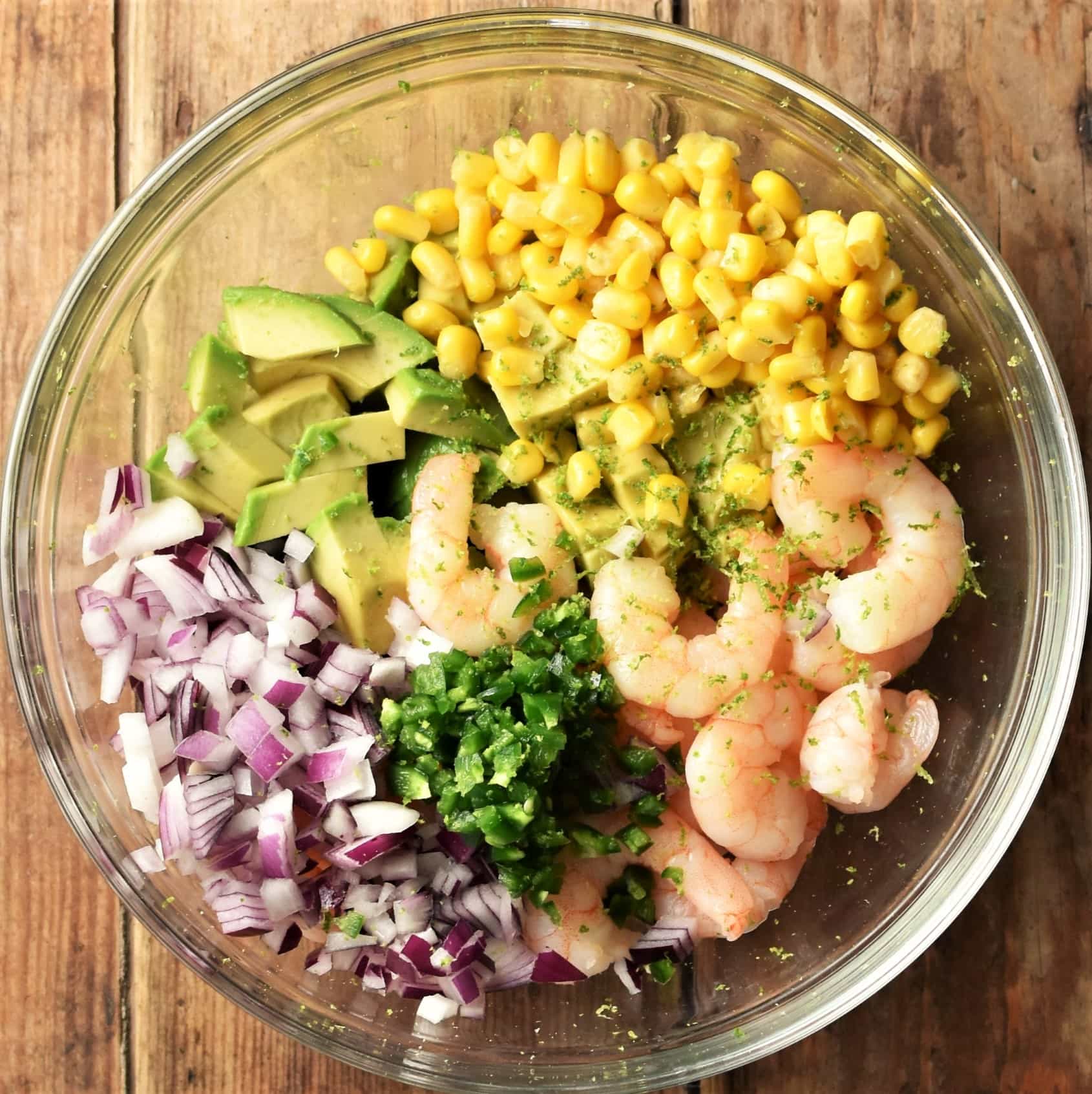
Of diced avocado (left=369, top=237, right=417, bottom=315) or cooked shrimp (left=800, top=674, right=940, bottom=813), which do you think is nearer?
cooked shrimp (left=800, top=674, right=940, bottom=813)

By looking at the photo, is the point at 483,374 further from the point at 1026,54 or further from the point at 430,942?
the point at 1026,54

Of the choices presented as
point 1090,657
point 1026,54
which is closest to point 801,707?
point 1090,657

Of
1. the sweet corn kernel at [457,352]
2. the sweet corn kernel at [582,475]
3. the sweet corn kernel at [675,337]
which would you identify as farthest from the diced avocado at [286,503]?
the sweet corn kernel at [675,337]

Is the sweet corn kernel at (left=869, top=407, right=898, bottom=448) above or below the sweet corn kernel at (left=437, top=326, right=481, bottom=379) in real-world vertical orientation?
below

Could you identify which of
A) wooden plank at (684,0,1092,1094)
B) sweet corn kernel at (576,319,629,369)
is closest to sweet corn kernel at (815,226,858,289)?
sweet corn kernel at (576,319,629,369)

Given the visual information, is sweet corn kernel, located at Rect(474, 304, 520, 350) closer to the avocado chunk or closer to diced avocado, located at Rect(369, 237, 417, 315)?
diced avocado, located at Rect(369, 237, 417, 315)

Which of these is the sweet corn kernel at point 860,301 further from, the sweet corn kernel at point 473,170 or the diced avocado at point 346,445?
the diced avocado at point 346,445
